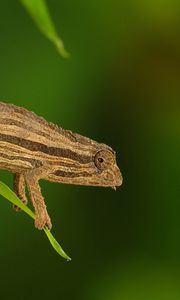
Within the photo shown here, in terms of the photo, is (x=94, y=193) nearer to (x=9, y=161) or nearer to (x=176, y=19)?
(x=176, y=19)

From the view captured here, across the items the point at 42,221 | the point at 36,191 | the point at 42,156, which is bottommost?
the point at 42,221

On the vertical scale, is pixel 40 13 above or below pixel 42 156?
below

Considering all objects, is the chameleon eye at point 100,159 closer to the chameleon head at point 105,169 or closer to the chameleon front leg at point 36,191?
the chameleon head at point 105,169

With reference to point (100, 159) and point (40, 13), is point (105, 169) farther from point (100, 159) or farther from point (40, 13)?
point (40, 13)

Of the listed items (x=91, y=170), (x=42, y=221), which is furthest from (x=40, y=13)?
(x=91, y=170)

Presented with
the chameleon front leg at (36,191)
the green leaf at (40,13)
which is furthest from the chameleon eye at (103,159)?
the green leaf at (40,13)

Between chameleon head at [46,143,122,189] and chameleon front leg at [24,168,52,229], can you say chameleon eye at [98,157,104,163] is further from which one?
chameleon front leg at [24,168,52,229]

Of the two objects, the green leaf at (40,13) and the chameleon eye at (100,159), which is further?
the chameleon eye at (100,159)

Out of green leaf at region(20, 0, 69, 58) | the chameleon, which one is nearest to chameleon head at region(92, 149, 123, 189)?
the chameleon
